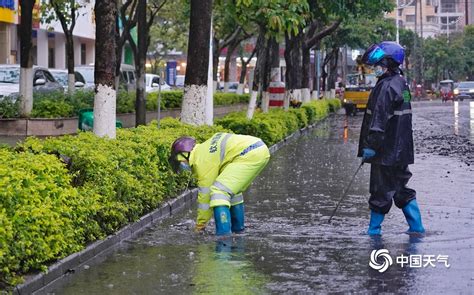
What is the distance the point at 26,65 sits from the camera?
2453 cm

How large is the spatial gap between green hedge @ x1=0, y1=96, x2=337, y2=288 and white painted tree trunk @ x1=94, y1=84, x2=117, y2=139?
0.67ft

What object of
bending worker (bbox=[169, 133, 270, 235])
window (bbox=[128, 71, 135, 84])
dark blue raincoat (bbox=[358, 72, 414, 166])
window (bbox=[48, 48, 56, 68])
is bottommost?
bending worker (bbox=[169, 133, 270, 235])

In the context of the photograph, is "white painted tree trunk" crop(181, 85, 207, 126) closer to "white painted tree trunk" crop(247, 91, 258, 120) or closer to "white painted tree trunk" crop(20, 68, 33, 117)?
"white painted tree trunk" crop(20, 68, 33, 117)

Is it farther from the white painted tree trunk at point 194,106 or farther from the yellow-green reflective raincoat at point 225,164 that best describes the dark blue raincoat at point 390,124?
the white painted tree trunk at point 194,106

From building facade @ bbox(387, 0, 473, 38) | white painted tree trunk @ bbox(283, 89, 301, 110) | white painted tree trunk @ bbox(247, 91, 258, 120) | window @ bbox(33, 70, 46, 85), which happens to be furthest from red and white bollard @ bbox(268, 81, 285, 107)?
building facade @ bbox(387, 0, 473, 38)

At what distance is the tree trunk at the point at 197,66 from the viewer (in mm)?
19312

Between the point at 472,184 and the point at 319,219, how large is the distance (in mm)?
4818

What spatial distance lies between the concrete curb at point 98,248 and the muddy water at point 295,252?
0.11 meters

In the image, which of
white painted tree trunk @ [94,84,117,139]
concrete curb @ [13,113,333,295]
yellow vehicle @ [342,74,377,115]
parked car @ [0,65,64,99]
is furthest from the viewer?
yellow vehicle @ [342,74,377,115]

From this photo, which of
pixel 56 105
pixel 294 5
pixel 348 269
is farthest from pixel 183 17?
pixel 348 269

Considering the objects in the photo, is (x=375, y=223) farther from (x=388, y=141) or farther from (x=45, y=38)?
(x=45, y=38)

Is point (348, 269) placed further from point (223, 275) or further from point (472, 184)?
point (472, 184)

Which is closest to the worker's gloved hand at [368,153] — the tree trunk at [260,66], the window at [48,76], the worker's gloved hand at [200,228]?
the worker's gloved hand at [200,228]

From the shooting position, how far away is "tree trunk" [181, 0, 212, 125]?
1931cm
